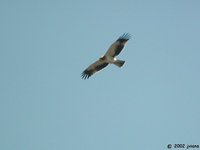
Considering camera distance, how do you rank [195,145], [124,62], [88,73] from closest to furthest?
1. [195,145]
2. [124,62]
3. [88,73]

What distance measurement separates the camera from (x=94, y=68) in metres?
23.7

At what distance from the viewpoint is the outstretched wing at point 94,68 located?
23.3 meters

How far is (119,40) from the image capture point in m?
22.8

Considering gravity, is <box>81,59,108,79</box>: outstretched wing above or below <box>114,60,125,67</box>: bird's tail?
above

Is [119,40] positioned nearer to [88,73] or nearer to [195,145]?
[88,73]

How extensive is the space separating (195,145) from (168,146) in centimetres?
94

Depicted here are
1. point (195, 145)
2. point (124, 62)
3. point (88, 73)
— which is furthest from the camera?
point (88, 73)

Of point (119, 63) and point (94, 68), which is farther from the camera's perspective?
point (94, 68)

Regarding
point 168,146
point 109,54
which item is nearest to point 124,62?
point 109,54

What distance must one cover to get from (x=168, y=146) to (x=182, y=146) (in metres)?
0.71

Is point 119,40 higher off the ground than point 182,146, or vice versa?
point 119,40

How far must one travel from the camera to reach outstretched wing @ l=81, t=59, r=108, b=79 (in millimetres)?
23297

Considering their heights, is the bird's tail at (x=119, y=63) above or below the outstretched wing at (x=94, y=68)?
below

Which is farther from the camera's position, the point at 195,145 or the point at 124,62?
the point at 124,62
